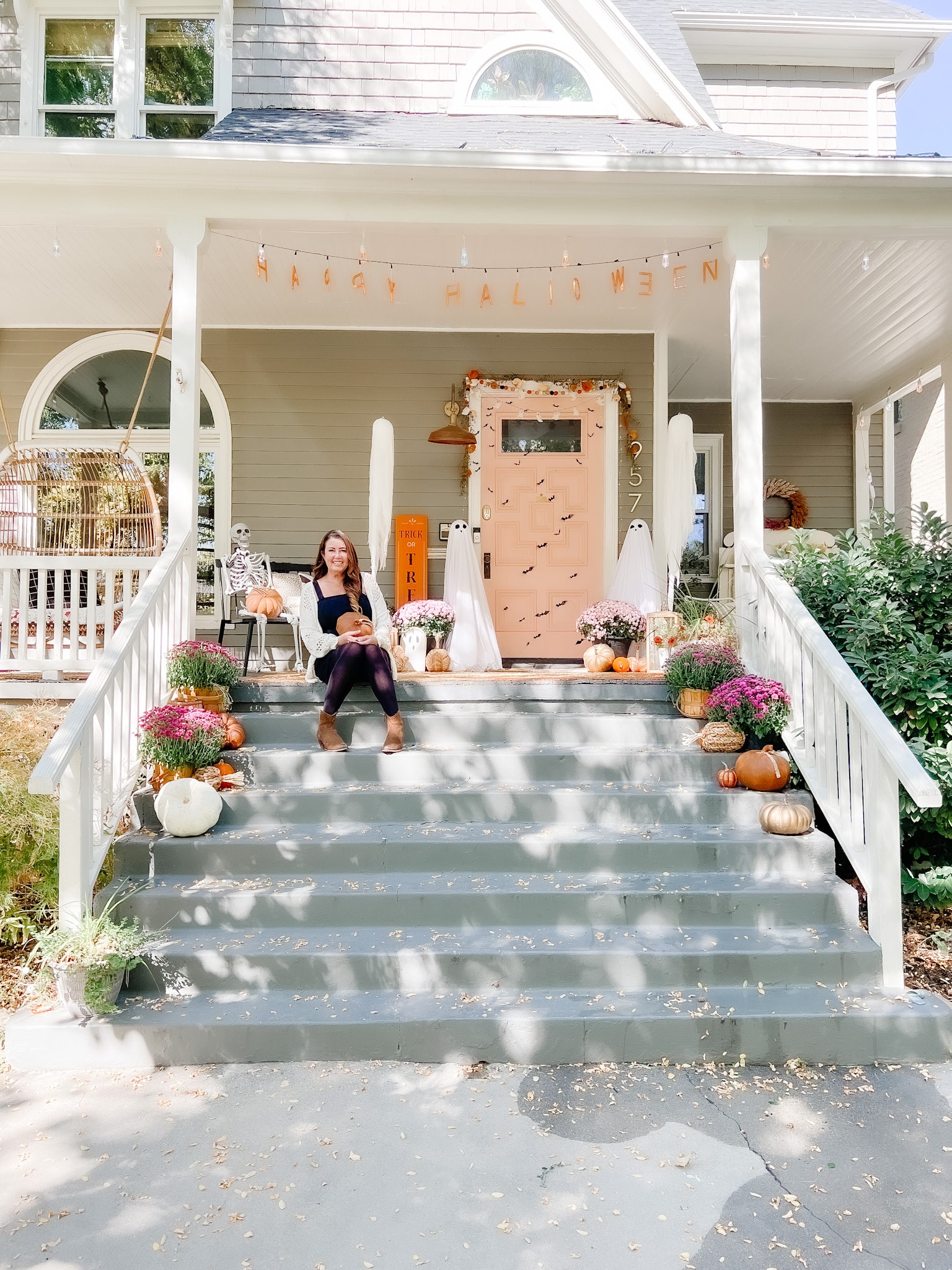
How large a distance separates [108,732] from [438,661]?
2.67 metres

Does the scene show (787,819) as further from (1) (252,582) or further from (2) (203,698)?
(1) (252,582)

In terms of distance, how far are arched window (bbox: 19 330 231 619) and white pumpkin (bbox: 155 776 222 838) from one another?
11.8 ft

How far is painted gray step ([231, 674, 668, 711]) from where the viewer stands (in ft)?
15.6

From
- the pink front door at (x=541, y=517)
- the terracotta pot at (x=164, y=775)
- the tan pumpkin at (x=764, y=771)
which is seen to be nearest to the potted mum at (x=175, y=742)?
the terracotta pot at (x=164, y=775)

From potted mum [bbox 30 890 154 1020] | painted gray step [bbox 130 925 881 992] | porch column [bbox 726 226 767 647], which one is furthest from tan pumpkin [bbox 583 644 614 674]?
potted mum [bbox 30 890 154 1020]

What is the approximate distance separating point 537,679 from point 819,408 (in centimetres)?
547

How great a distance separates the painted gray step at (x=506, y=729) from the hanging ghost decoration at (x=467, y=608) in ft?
6.23

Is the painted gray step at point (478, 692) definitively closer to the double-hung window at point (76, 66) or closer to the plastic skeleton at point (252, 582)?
the plastic skeleton at point (252, 582)

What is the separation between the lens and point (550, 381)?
286 inches

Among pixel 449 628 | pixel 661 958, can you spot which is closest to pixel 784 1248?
pixel 661 958

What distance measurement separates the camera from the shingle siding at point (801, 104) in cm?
809

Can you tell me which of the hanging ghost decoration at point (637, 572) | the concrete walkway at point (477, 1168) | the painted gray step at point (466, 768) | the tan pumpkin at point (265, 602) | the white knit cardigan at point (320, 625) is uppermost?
the hanging ghost decoration at point (637, 572)

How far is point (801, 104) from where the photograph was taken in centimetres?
816

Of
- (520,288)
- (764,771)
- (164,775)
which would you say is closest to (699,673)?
(764,771)
